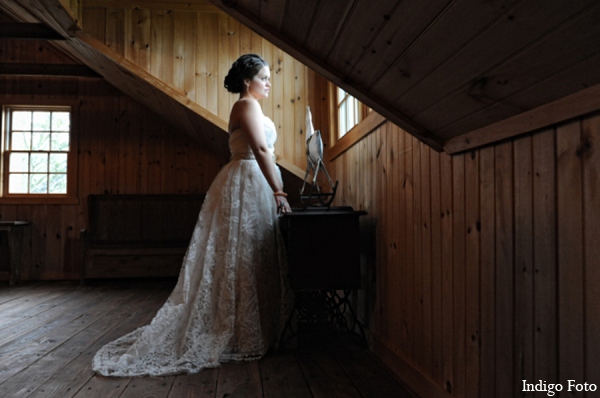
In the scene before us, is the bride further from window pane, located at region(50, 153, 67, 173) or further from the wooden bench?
window pane, located at region(50, 153, 67, 173)

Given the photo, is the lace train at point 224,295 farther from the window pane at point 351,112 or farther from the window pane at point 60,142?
the window pane at point 60,142

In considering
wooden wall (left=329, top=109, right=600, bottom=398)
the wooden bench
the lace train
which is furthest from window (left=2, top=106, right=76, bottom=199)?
wooden wall (left=329, top=109, right=600, bottom=398)

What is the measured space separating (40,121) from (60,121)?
0.83 ft

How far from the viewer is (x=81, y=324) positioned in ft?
9.94

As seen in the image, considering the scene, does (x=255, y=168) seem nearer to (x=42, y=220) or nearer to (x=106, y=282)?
(x=106, y=282)

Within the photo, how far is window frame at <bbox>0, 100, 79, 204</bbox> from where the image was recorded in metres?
5.57

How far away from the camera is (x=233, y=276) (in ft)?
7.30

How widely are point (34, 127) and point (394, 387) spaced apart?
577 cm

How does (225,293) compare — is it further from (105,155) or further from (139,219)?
(105,155)

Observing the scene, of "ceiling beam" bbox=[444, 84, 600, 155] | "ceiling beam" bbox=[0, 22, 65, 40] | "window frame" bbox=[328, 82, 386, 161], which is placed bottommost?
"ceiling beam" bbox=[444, 84, 600, 155]

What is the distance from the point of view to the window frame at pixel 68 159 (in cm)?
557

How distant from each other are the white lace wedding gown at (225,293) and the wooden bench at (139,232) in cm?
281

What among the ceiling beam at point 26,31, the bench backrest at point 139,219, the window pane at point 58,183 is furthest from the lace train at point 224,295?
the window pane at point 58,183

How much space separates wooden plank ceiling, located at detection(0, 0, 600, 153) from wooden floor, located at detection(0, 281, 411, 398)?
1059 mm
